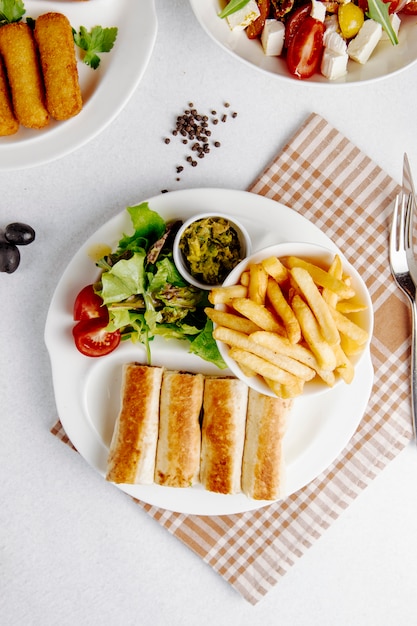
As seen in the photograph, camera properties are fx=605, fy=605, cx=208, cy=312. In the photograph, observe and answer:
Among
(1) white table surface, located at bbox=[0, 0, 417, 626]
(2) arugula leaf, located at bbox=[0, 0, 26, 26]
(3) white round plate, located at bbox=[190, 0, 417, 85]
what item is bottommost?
(1) white table surface, located at bbox=[0, 0, 417, 626]

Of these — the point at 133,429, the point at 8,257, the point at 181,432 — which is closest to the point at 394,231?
the point at 181,432

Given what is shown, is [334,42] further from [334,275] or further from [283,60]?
[334,275]

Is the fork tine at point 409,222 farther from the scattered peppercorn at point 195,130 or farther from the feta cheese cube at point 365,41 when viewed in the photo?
the scattered peppercorn at point 195,130

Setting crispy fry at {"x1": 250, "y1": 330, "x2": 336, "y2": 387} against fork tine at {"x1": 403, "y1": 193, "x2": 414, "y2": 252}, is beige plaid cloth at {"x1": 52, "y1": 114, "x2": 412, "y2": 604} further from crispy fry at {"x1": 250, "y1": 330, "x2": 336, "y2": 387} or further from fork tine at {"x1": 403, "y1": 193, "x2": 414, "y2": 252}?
crispy fry at {"x1": 250, "y1": 330, "x2": 336, "y2": 387}

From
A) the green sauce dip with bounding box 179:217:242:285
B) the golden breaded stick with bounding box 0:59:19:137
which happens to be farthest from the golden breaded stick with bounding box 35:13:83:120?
the green sauce dip with bounding box 179:217:242:285

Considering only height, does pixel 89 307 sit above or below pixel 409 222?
below

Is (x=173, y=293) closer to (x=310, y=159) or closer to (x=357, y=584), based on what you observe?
(x=310, y=159)
